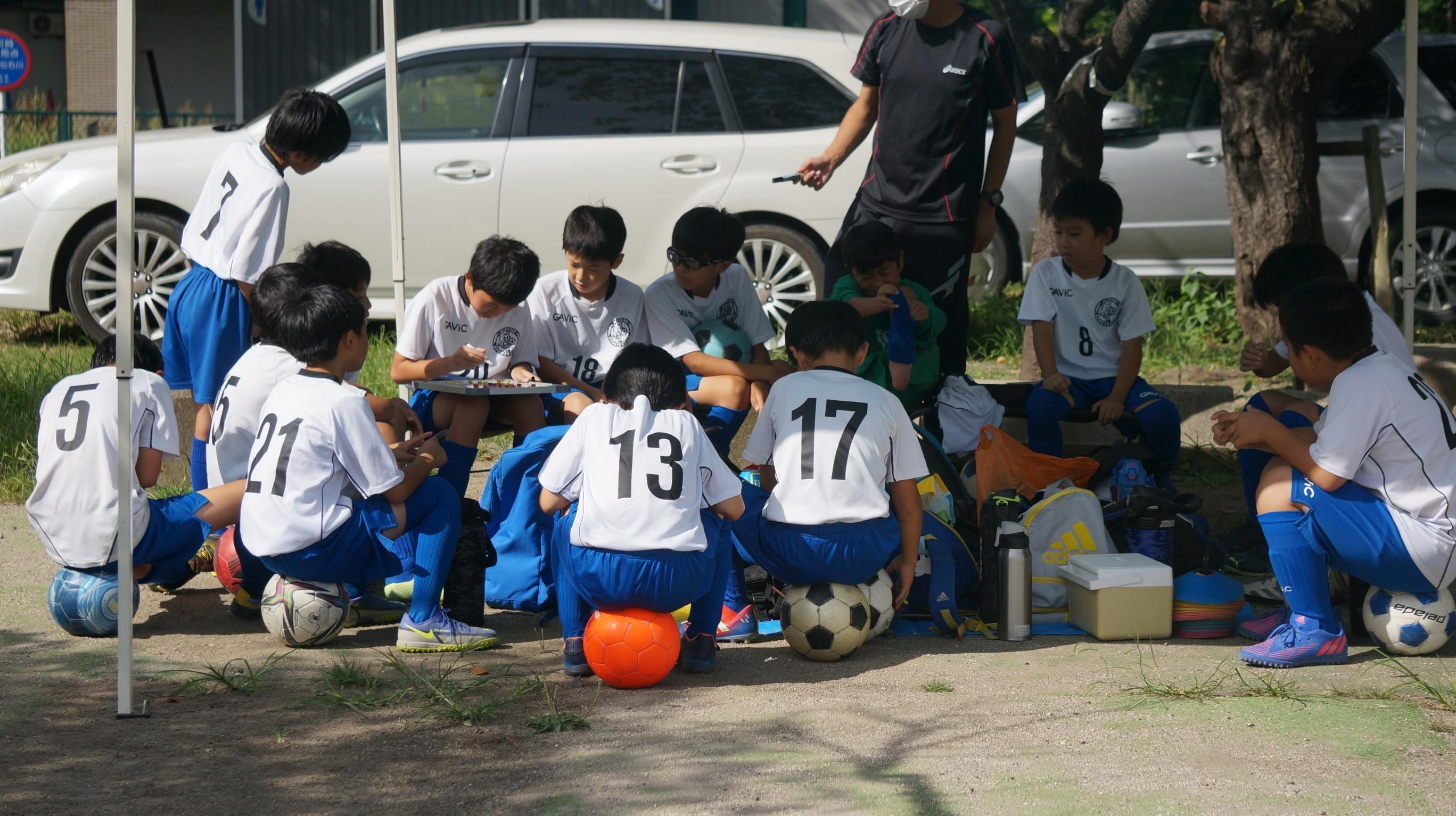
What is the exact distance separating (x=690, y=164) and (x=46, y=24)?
18.4 m

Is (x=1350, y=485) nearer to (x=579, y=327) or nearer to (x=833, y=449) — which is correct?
(x=833, y=449)

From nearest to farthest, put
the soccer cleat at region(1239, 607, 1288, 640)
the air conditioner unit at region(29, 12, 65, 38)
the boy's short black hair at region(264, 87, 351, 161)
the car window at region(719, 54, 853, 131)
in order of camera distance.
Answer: the soccer cleat at region(1239, 607, 1288, 640)
the boy's short black hair at region(264, 87, 351, 161)
the car window at region(719, 54, 853, 131)
the air conditioner unit at region(29, 12, 65, 38)

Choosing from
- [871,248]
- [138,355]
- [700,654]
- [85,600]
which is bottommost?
[700,654]

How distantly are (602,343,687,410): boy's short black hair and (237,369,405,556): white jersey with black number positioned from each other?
0.70m

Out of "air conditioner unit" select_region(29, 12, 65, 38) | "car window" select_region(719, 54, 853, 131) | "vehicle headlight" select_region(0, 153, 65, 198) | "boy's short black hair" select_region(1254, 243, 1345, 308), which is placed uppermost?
"air conditioner unit" select_region(29, 12, 65, 38)

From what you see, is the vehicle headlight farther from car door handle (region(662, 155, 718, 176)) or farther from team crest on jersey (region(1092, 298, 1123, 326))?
team crest on jersey (region(1092, 298, 1123, 326))

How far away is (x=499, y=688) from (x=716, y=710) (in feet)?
2.02

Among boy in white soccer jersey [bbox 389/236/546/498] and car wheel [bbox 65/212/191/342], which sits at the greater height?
car wheel [bbox 65/212/191/342]

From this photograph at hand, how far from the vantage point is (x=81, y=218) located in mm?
8422

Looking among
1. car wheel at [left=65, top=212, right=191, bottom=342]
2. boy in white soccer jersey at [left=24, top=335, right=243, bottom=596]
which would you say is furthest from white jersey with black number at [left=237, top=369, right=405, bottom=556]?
car wheel at [left=65, top=212, right=191, bottom=342]

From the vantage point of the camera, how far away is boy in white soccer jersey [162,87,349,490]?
5000mm

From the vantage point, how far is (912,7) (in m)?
5.57

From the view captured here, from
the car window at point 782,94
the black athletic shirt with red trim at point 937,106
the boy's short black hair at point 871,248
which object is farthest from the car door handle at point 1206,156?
the boy's short black hair at point 871,248

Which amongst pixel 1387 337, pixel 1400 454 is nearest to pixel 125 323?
pixel 1400 454
